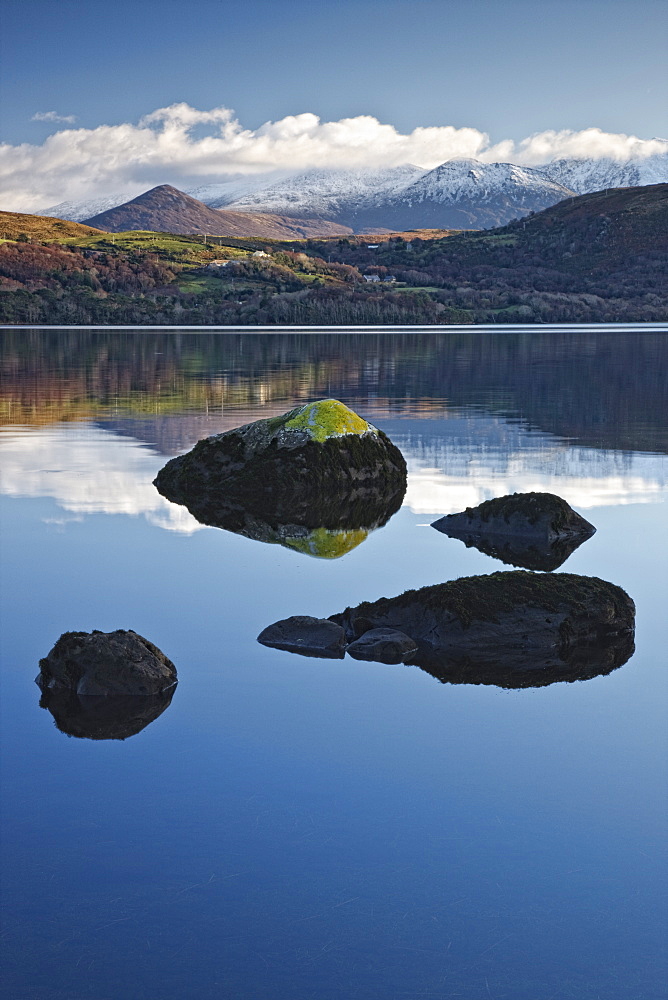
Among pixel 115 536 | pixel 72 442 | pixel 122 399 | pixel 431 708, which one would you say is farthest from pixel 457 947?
pixel 122 399

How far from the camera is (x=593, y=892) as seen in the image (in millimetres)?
5648

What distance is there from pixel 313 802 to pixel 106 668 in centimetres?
278

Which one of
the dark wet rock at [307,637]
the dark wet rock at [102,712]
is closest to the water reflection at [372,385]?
the dark wet rock at [307,637]

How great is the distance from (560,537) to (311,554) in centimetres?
341

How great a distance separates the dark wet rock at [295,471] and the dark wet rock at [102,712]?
8.03 metres

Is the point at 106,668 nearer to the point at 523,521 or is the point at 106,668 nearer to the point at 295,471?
the point at 523,521

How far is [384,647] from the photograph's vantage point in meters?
9.66

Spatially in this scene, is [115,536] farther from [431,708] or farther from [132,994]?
[132,994]

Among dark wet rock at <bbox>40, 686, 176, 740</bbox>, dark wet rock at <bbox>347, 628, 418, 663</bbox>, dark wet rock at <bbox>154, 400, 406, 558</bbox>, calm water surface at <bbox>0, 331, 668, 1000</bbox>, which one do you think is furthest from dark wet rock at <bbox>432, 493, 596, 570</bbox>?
dark wet rock at <bbox>40, 686, 176, 740</bbox>

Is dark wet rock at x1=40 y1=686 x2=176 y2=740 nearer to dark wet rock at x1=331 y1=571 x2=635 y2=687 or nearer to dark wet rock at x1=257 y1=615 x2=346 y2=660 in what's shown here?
dark wet rock at x1=257 y1=615 x2=346 y2=660

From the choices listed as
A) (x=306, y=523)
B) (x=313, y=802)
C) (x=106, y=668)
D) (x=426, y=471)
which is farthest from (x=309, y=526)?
(x=313, y=802)

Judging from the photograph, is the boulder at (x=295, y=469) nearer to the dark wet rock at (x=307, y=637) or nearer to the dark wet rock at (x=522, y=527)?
the dark wet rock at (x=522, y=527)

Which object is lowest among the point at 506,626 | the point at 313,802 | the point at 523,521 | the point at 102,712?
the point at 102,712

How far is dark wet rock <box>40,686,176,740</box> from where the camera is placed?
789cm
